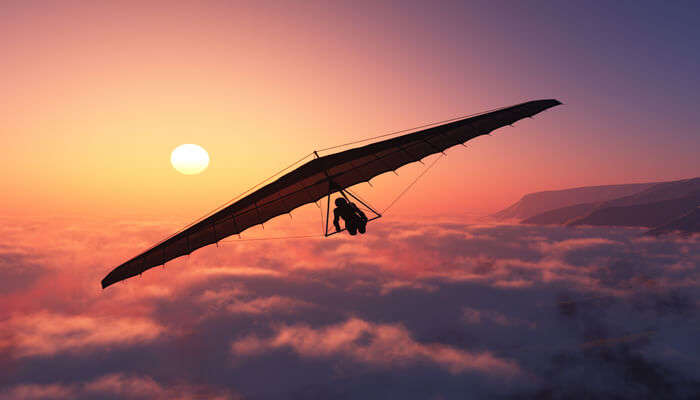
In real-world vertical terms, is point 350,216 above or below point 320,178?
below

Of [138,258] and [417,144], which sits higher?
[417,144]

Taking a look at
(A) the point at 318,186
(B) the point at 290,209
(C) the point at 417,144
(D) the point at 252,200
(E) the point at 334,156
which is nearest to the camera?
(E) the point at 334,156

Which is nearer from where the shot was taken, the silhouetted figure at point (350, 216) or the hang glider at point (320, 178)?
the hang glider at point (320, 178)

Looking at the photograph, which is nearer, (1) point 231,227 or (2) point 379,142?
(2) point 379,142

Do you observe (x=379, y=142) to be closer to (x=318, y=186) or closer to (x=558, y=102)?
(x=318, y=186)

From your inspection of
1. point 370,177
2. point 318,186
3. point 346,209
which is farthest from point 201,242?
point 370,177
